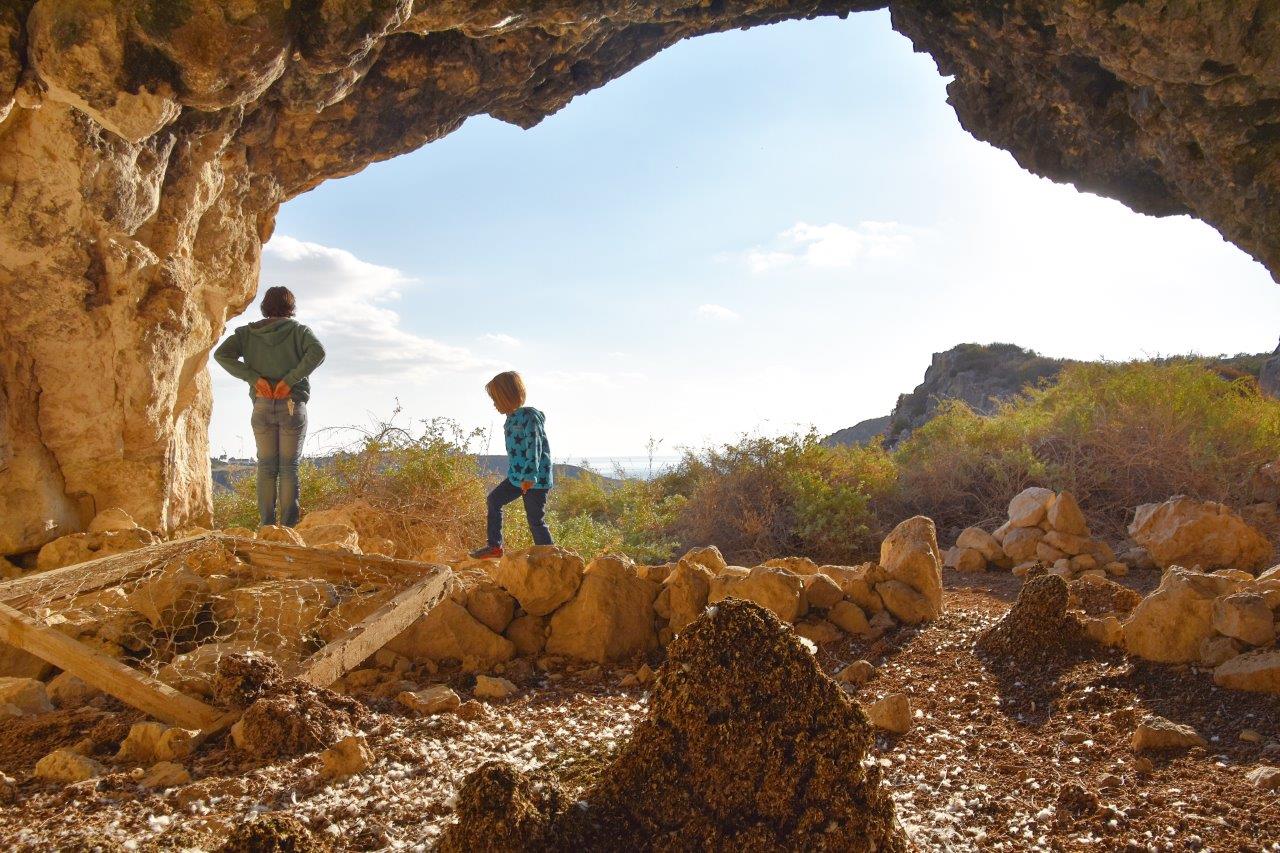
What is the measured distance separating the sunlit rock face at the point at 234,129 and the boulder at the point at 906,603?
4.18 metres

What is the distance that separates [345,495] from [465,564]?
112 inches

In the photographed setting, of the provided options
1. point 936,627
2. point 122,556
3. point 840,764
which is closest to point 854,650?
point 936,627

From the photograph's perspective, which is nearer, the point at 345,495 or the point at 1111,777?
the point at 1111,777

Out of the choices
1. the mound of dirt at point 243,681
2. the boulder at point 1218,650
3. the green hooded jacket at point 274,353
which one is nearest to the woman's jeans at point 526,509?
the green hooded jacket at point 274,353

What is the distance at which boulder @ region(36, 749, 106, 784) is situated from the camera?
80.7 inches

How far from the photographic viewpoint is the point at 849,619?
12.3ft

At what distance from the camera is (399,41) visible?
5.97m

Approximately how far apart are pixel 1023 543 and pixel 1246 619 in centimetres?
319

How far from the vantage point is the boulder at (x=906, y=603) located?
12.6ft

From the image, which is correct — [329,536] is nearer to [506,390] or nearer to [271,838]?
[506,390]

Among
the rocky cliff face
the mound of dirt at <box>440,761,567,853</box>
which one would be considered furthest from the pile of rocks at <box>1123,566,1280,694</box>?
the rocky cliff face

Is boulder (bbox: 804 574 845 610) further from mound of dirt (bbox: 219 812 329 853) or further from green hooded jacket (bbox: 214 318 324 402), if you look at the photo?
green hooded jacket (bbox: 214 318 324 402)

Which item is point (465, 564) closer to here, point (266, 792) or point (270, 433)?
point (270, 433)

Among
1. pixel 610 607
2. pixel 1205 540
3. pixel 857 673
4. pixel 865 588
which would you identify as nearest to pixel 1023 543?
pixel 1205 540
